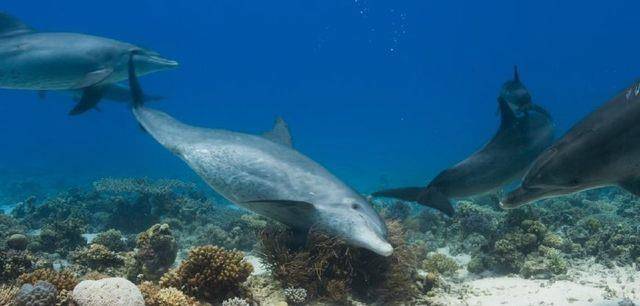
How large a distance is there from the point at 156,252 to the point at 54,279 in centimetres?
192

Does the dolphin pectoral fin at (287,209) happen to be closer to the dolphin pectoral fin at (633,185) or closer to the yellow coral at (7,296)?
the yellow coral at (7,296)

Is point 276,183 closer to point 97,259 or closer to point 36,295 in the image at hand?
point 36,295

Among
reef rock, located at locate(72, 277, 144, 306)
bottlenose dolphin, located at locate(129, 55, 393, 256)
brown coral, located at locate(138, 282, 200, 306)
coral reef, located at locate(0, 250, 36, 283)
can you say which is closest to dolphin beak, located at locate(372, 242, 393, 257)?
bottlenose dolphin, located at locate(129, 55, 393, 256)

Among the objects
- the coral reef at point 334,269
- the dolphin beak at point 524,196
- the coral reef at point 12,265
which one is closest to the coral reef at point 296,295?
the coral reef at point 334,269

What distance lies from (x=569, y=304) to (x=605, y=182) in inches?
73.7

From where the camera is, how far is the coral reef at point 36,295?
15.0ft

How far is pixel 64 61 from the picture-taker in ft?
26.8

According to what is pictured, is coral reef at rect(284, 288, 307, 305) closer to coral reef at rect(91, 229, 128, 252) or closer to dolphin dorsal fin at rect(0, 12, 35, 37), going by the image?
coral reef at rect(91, 229, 128, 252)

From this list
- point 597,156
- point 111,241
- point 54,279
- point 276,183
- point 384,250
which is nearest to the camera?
point 597,156

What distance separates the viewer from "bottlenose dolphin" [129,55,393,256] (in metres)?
5.86

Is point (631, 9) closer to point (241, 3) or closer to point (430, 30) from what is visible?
point (430, 30)

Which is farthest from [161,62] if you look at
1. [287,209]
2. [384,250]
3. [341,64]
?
[341,64]

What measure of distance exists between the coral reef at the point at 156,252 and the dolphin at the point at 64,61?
2822 millimetres

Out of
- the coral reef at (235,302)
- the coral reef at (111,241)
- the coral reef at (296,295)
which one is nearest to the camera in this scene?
the coral reef at (235,302)
